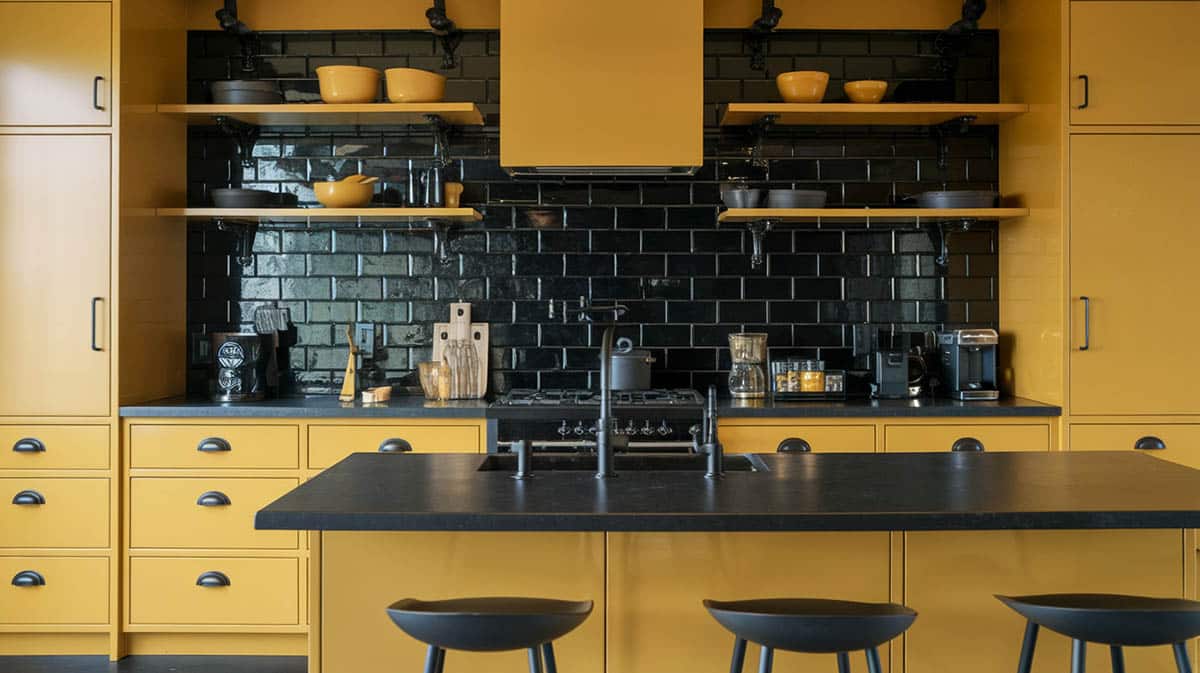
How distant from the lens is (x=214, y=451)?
4203 mm


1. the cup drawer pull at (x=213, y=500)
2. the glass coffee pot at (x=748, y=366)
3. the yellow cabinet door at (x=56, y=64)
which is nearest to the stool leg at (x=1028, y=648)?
the glass coffee pot at (x=748, y=366)

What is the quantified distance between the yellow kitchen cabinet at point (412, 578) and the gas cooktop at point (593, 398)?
5.77ft

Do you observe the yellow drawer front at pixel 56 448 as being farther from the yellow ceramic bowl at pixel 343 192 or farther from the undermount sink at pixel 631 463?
the undermount sink at pixel 631 463

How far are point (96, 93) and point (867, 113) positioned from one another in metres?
2.95

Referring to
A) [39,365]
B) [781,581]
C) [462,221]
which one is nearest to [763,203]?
[462,221]

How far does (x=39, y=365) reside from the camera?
4223 mm

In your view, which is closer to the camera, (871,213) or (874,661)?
Answer: (874,661)

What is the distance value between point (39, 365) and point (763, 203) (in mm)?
2836

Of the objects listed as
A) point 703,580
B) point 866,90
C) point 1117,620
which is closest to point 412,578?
point 703,580

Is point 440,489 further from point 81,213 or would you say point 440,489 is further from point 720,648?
point 81,213

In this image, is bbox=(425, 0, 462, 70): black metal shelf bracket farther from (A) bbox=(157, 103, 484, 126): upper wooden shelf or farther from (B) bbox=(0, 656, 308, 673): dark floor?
(B) bbox=(0, 656, 308, 673): dark floor

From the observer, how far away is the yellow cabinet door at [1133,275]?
13.8 ft

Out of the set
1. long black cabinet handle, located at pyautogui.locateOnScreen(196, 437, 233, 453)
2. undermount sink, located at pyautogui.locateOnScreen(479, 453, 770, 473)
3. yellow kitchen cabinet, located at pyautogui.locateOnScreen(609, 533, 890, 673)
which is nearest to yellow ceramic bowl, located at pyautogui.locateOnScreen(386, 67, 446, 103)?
long black cabinet handle, located at pyautogui.locateOnScreen(196, 437, 233, 453)

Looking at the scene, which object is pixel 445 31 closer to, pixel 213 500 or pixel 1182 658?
pixel 213 500
